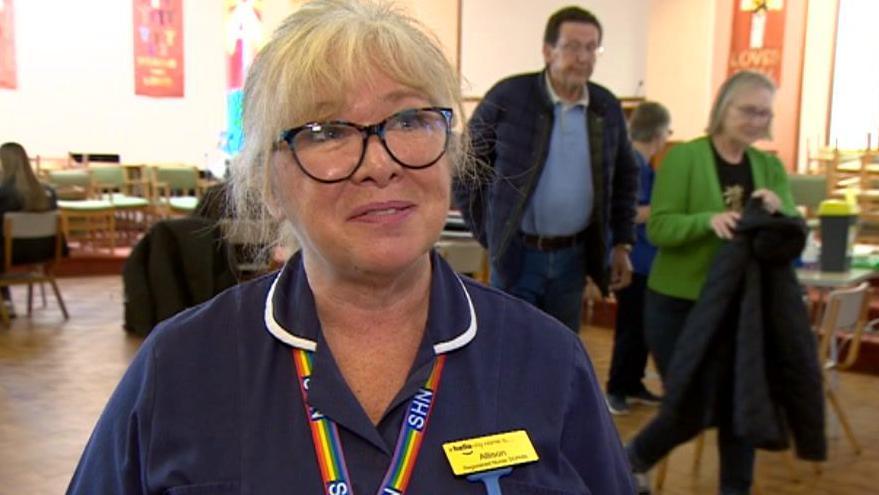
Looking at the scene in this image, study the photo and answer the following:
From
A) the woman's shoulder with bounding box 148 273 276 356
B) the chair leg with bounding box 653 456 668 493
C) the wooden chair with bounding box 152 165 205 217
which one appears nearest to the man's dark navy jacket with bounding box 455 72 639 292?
the chair leg with bounding box 653 456 668 493

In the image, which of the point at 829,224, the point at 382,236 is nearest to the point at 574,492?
the point at 382,236

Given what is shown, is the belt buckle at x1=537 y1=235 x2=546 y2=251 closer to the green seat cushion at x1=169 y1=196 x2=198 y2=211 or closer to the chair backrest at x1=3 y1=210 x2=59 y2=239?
the chair backrest at x1=3 y1=210 x2=59 y2=239

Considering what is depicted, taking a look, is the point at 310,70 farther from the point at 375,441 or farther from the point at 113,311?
the point at 113,311

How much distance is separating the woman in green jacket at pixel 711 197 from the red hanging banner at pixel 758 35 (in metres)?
7.71

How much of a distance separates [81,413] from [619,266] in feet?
8.73

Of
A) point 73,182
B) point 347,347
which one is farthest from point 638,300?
point 73,182

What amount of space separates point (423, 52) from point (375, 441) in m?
0.47

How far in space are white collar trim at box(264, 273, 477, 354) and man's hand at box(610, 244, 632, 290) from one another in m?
2.32

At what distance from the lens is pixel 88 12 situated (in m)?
12.7

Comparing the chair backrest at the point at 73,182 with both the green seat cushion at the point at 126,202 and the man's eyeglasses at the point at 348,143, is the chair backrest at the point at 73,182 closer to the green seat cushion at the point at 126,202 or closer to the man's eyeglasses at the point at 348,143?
the green seat cushion at the point at 126,202

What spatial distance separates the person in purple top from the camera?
4328 millimetres

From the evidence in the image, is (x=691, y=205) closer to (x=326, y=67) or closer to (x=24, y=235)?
(x=326, y=67)

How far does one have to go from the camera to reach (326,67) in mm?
1059

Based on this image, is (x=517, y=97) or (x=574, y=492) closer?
(x=574, y=492)
